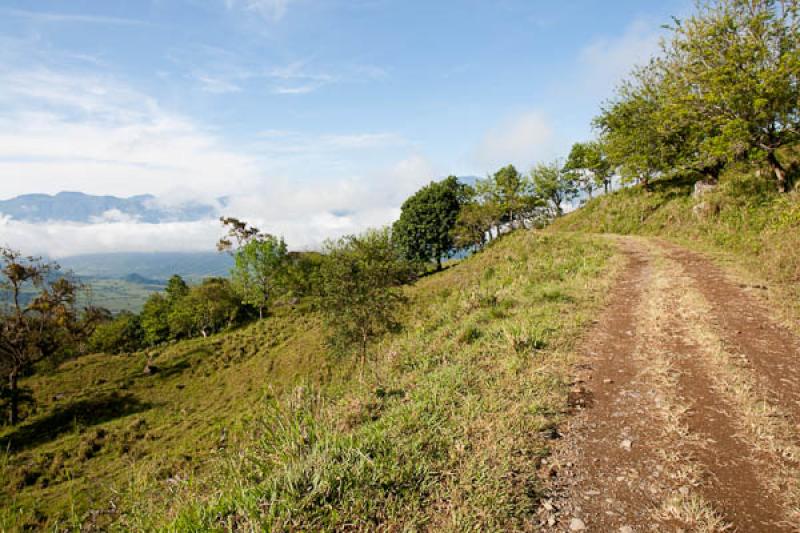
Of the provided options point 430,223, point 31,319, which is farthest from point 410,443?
point 430,223

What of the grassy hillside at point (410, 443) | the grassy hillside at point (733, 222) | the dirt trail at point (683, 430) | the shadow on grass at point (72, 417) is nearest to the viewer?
the dirt trail at point (683, 430)

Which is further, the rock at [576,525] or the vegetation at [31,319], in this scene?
the vegetation at [31,319]

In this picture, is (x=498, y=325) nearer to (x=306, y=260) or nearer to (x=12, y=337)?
(x=12, y=337)

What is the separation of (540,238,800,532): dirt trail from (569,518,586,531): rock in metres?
0.02

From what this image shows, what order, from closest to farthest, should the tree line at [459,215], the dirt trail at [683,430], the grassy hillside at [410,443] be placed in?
the dirt trail at [683,430], the grassy hillside at [410,443], the tree line at [459,215]

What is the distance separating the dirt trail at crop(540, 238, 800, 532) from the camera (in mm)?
4016

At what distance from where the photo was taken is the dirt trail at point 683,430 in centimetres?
402

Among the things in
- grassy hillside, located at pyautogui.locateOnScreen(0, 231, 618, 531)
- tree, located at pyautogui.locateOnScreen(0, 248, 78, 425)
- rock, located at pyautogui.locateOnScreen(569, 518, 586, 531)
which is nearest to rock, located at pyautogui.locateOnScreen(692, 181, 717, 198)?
grassy hillside, located at pyautogui.locateOnScreen(0, 231, 618, 531)

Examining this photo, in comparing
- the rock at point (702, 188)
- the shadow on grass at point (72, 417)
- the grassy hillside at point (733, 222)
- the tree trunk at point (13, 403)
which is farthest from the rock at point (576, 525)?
the tree trunk at point (13, 403)

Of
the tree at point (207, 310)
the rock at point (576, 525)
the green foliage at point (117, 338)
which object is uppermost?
the rock at point (576, 525)

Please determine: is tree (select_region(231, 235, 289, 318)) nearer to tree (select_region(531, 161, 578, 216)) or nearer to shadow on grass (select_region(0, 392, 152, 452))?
shadow on grass (select_region(0, 392, 152, 452))

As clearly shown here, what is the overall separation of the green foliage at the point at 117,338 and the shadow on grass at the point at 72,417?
142ft

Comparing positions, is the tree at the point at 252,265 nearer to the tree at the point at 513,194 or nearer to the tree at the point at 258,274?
the tree at the point at 258,274

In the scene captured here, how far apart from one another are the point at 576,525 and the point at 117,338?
9015cm
